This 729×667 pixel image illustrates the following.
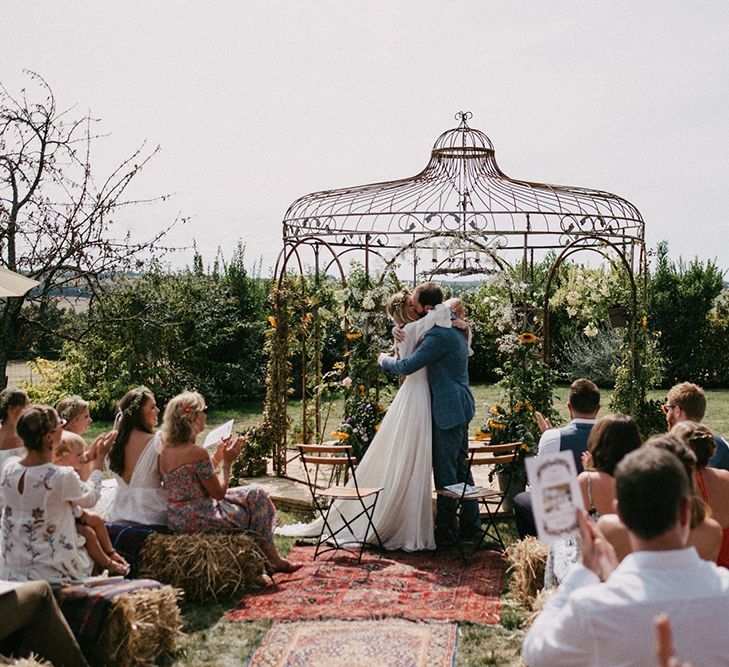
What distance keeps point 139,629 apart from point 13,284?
8.92 ft

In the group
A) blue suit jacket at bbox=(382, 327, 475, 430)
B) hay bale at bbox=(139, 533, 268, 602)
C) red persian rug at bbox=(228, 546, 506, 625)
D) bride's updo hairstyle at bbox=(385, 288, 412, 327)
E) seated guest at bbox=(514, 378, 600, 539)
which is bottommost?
red persian rug at bbox=(228, 546, 506, 625)

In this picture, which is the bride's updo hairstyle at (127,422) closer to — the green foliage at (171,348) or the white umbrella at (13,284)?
the white umbrella at (13,284)

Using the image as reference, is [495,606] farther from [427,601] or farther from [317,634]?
[317,634]

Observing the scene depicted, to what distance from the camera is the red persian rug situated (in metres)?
5.35

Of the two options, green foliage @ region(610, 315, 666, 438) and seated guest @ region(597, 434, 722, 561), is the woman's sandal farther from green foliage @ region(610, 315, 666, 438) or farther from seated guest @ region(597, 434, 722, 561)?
green foliage @ region(610, 315, 666, 438)

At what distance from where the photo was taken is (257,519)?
20.3 ft

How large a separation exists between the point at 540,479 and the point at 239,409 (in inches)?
495

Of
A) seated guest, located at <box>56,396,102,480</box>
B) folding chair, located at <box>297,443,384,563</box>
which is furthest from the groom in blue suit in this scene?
seated guest, located at <box>56,396,102,480</box>

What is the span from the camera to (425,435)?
6.96 meters

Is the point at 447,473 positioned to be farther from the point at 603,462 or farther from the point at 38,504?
the point at 38,504

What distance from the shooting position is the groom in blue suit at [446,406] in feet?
22.6

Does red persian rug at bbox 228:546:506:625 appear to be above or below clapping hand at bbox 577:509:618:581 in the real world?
below

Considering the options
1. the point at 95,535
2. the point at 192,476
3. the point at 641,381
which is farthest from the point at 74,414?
the point at 641,381

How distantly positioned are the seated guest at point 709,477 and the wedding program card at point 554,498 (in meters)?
1.46
